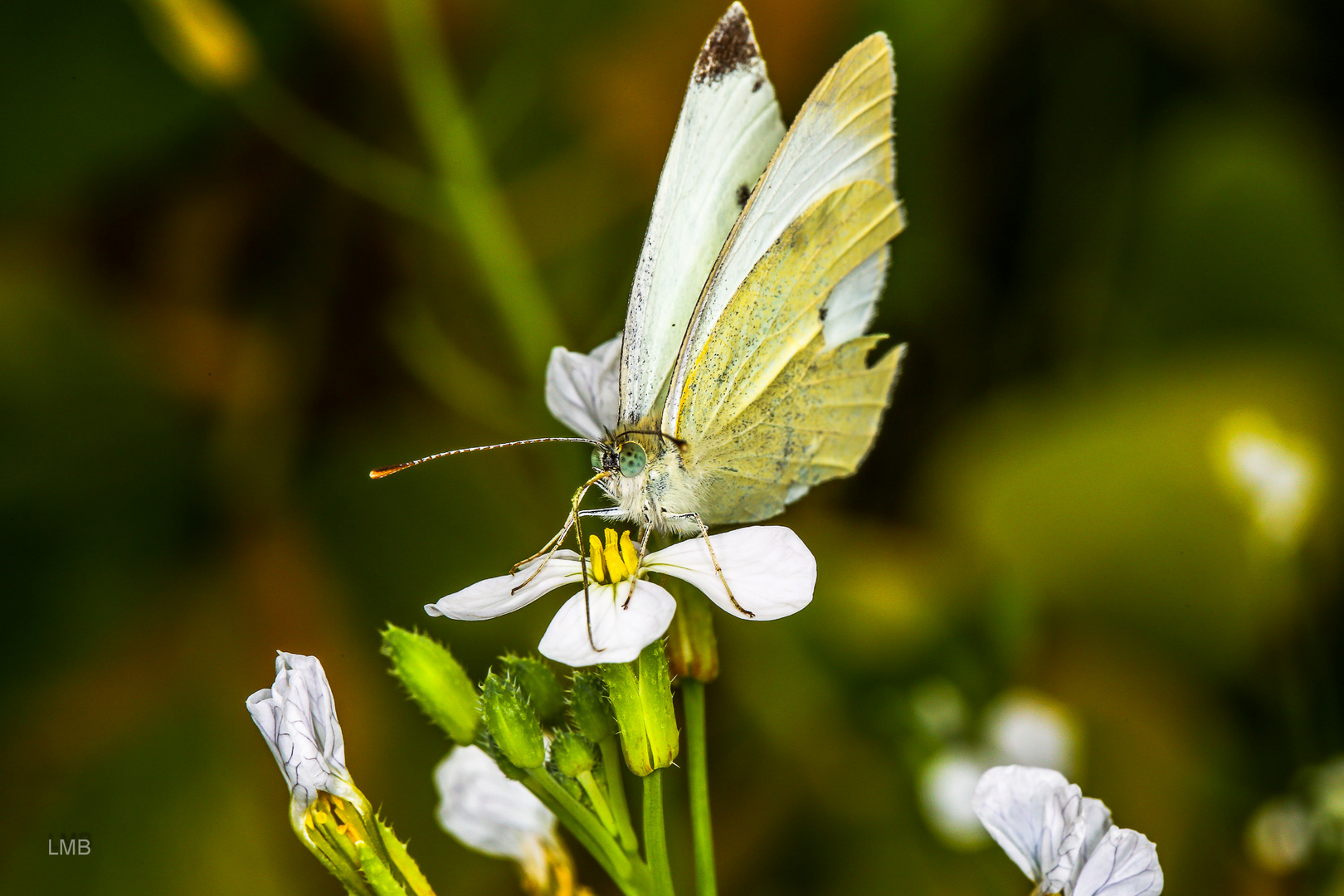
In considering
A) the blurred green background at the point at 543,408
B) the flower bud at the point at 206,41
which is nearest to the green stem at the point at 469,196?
the blurred green background at the point at 543,408

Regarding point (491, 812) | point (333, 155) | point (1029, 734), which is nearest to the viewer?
point (491, 812)

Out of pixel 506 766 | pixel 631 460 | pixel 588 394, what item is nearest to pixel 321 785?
pixel 506 766

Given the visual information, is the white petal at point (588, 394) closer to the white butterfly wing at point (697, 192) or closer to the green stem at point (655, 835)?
the white butterfly wing at point (697, 192)

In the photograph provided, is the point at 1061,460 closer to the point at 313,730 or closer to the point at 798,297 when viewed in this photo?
the point at 798,297

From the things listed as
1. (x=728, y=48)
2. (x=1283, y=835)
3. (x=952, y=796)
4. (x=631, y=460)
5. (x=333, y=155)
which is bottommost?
(x=1283, y=835)

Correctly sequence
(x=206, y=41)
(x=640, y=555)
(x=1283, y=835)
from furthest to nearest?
(x=206, y=41)
(x=1283, y=835)
(x=640, y=555)

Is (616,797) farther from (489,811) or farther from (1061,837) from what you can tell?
(1061,837)

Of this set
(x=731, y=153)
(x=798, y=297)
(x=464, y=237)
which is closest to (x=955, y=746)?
(x=798, y=297)
